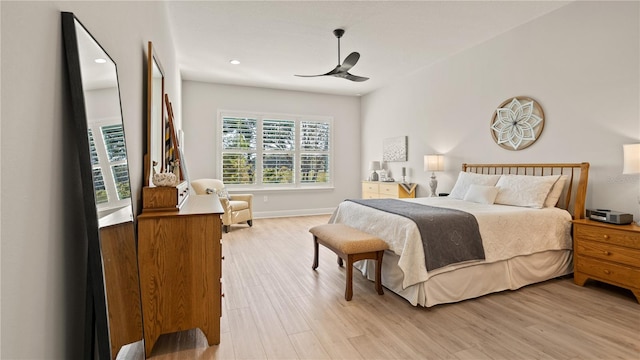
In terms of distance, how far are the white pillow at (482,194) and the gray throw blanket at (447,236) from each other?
39.0 inches

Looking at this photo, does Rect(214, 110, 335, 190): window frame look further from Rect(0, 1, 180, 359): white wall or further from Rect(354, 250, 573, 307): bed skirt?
Rect(0, 1, 180, 359): white wall

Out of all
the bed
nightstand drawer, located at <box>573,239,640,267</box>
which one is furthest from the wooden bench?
nightstand drawer, located at <box>573,239,640,267</box>

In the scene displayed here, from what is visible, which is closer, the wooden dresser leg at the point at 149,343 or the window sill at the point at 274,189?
the wooden dresser leg at the point at 149,343

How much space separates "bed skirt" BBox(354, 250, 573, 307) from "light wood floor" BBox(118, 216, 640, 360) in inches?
2.8

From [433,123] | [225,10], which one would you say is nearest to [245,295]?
[225,10]

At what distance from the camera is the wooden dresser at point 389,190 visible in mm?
5812

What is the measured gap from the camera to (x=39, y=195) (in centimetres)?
90

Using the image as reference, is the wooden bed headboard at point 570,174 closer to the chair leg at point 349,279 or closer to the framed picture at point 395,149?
the framed picture at point 395,149

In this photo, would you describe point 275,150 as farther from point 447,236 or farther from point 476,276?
point 476,276

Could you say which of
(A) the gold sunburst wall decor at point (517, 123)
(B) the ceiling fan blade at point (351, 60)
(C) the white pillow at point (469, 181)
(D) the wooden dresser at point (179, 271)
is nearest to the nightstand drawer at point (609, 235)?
(C) the white pillow at point (469, 181)

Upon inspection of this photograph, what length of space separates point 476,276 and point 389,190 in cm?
325

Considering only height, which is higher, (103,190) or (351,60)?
(351,60)

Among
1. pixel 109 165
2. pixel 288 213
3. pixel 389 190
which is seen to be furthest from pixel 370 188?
pixel 109 165

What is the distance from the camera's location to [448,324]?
2.35 metres
